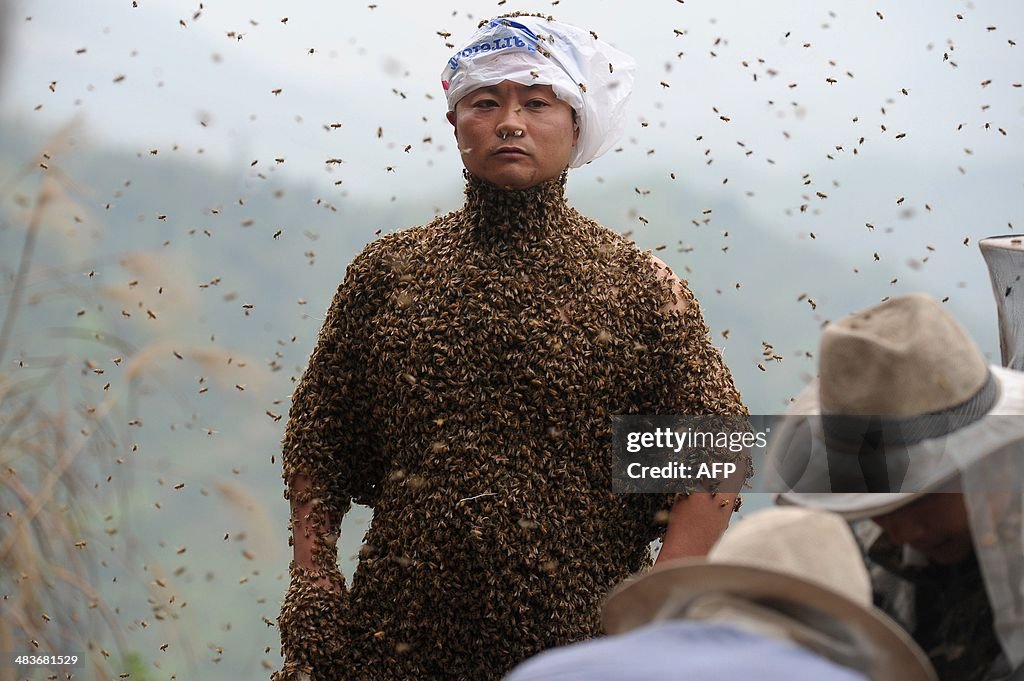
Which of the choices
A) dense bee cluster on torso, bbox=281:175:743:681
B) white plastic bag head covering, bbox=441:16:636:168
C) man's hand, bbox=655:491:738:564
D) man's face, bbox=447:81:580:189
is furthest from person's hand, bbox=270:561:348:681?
white plastic bag head covering, bbox=441:16:636:168

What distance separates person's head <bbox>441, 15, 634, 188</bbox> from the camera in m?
2.87

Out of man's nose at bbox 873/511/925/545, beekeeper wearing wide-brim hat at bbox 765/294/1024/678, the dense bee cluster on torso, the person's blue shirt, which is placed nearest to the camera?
the person's blue shirt

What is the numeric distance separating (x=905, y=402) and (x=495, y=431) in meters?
1.11

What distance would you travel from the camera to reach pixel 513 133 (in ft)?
9.37

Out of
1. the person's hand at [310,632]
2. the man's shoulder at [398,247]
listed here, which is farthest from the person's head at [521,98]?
the person's hand at [310,632]

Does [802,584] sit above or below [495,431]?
below

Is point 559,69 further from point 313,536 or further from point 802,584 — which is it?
point 802,584

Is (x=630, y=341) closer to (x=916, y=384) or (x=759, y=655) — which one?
(x=916, y=384)

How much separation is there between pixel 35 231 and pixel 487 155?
2009 mm

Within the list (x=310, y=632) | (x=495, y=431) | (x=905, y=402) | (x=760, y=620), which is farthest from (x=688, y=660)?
(x=310, y=632)

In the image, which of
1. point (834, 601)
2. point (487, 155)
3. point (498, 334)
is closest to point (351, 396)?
point (498, 334)

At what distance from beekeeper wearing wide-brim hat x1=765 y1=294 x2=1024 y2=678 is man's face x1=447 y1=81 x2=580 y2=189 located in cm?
109

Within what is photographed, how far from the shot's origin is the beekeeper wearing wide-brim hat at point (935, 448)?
75.9 inches

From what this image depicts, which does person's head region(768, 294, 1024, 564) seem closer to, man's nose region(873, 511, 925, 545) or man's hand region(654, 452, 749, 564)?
man's nose region(873, 511, 925, 545)
